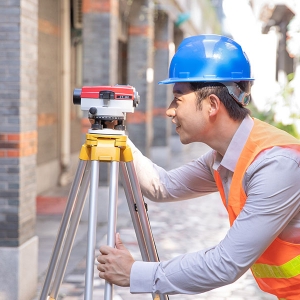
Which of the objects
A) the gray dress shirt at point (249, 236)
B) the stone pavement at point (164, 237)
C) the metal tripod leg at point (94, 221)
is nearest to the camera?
the gray dress shirt at point (249, 236)

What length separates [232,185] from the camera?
217 centimetres

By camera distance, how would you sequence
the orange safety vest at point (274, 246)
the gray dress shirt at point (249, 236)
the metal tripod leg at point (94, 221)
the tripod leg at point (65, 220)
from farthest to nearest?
the tripod leg at point (65, 220), the metal tripod leg at point (94, 221), the orange safety vest at point (274, 246), the gray dress shirt at point (249, 236)

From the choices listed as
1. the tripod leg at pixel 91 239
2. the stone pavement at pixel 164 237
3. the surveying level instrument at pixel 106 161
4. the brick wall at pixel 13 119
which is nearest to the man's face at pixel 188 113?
the surveying level instrument at pixel 106 161

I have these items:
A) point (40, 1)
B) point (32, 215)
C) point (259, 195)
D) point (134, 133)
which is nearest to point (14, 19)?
point (32, 215)

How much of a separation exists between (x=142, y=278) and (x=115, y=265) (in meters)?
0.11

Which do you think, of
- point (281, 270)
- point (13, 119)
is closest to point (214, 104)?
point (281, 270)

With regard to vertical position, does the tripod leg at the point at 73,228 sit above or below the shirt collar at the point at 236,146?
below

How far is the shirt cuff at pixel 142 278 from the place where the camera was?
2.11 metres

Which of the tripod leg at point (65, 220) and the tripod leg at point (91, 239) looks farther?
the tripod leg at point (65, 220)

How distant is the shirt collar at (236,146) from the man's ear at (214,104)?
104mm

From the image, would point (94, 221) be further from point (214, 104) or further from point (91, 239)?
point (214, 104)

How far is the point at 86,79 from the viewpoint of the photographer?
8531 millimetres

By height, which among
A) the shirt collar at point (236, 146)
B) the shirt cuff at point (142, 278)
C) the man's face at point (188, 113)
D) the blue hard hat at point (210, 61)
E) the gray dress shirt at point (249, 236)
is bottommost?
the shirt cuff at point (142, 278)

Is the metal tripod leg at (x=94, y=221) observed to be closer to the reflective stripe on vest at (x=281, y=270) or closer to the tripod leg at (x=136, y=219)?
the tripod leg at (x=136, y=219)
